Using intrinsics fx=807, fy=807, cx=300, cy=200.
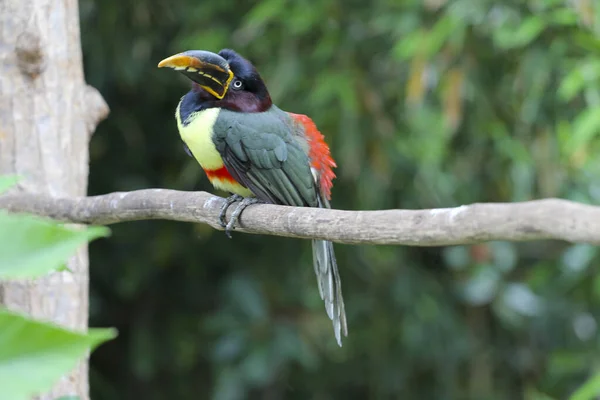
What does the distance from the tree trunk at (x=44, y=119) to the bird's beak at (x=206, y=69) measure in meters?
0.30

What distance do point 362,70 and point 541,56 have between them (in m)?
0.65

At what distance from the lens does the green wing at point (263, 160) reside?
6.52 feet

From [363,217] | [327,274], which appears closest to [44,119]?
[327,274]

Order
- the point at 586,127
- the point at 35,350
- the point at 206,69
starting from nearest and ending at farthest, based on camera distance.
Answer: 1. the point at 35,350
2. the point at 206,69
3. the point at 586,127

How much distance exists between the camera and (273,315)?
3436 mm

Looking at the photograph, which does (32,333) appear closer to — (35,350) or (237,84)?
(35,350)

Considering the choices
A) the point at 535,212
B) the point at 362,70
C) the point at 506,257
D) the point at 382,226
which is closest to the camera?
the point at 535,212

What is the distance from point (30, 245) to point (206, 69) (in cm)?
149

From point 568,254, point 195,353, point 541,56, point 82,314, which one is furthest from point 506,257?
point 82,314

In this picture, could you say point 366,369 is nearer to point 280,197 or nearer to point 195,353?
point 195,353

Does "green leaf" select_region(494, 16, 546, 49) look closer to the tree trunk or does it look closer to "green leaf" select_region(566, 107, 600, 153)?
"green leaf" select_region(566, 107, 600, 153)

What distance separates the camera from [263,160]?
6.52 ft

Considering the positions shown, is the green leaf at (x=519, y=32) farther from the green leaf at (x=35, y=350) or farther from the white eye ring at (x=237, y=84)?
the green leaf at (x=35, y=350)

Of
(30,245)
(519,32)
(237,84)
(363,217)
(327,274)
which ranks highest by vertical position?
(519,32)
